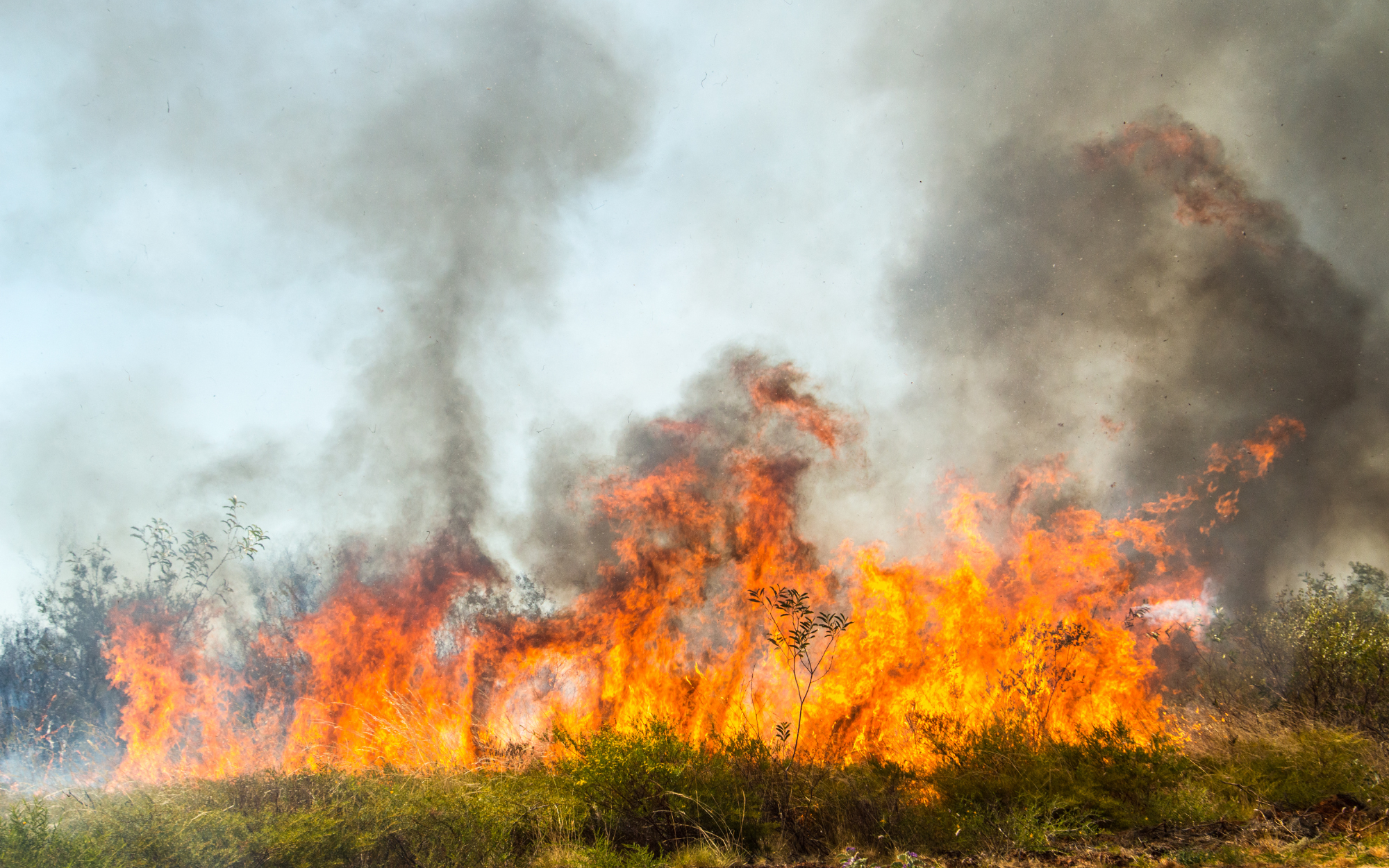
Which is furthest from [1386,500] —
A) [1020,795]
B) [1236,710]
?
[1020,795]

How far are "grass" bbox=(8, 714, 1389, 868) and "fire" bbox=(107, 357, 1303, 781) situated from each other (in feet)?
14.0

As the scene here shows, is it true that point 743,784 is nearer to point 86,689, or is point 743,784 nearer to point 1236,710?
point 1236,710

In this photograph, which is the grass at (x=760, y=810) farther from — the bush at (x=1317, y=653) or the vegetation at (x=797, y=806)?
the bush at (x=1317, y=653)

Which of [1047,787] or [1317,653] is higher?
[1317,653]

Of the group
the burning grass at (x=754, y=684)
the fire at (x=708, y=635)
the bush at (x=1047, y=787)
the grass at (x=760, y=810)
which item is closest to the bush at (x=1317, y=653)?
the burning grass at (x=754, y=684)

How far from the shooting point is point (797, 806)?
28.2 ft

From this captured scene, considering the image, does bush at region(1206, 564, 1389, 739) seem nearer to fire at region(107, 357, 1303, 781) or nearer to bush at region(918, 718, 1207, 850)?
fire at region(107, 357, 1303, 781)

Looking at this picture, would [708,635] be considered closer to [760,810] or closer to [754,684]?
[754,684]

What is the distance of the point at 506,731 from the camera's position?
14234 mm

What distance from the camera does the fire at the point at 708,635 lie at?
13.9 metres

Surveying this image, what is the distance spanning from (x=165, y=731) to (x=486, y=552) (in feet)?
26.5

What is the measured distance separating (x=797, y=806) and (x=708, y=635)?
22.1ft

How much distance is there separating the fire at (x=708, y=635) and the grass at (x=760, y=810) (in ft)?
14.0

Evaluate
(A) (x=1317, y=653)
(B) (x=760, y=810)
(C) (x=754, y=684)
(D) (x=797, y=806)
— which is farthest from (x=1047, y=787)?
(A) (x=1317, y=653)
